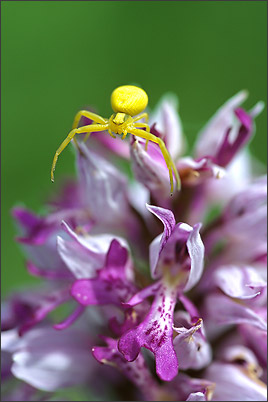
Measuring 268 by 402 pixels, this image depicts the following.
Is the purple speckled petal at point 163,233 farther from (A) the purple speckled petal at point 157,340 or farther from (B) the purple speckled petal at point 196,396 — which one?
(B) the purple speckled petal at point 196,396

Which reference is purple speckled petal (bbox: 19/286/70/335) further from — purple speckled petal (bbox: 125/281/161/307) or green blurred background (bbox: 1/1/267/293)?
green blurred background (bbox: 1/1/267/293)

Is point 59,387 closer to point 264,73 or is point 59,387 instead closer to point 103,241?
point 103,241

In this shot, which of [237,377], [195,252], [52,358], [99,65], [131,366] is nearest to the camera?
[195,252]

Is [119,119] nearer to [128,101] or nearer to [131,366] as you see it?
[128,101]

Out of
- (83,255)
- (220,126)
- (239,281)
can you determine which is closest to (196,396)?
(239,281)

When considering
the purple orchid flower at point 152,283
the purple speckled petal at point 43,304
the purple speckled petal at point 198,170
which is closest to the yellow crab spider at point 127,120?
the purple orchid flower at point 152,283
